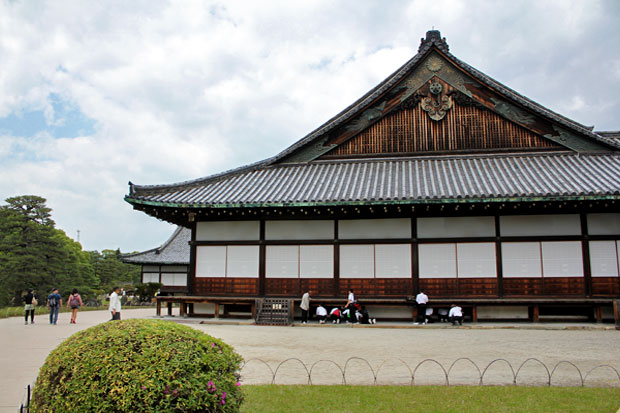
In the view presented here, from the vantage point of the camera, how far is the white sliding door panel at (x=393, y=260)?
18.3m

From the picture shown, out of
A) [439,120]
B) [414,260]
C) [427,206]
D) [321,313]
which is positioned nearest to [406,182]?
[427,206]

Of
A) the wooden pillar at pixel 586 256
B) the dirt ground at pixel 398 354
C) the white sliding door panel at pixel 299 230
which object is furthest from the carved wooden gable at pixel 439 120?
the dirt ground at pixel 398 354

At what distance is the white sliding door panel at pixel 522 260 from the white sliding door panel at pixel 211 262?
11468 millimetres

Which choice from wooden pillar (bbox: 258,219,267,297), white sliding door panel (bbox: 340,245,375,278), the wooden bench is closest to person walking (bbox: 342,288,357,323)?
the wooden bench

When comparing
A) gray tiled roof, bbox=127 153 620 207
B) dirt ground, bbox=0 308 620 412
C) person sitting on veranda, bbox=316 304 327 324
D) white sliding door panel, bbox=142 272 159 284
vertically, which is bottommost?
dirt ground, bbox=0 308 620 412

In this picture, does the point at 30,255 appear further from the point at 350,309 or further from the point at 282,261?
the point at 350,309

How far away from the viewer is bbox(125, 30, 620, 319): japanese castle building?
17422mm

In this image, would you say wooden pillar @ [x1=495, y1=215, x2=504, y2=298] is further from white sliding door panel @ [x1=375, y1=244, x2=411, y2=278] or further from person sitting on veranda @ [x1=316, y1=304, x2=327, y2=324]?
person sitting on veranda @ [x1=316, y1=304, x2=327, y2=324]

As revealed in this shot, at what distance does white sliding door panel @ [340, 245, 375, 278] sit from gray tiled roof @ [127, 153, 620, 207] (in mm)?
2275

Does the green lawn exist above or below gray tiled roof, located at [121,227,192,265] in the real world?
below

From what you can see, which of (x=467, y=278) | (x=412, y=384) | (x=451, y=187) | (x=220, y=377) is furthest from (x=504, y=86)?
(x=220, y=377)

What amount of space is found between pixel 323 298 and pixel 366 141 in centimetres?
780

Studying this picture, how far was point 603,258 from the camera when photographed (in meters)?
→ 17.3

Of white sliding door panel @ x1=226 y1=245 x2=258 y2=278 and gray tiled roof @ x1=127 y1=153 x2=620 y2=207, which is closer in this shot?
gray tiled roof @ x1=127 y1=153 x2=620 y2=207
